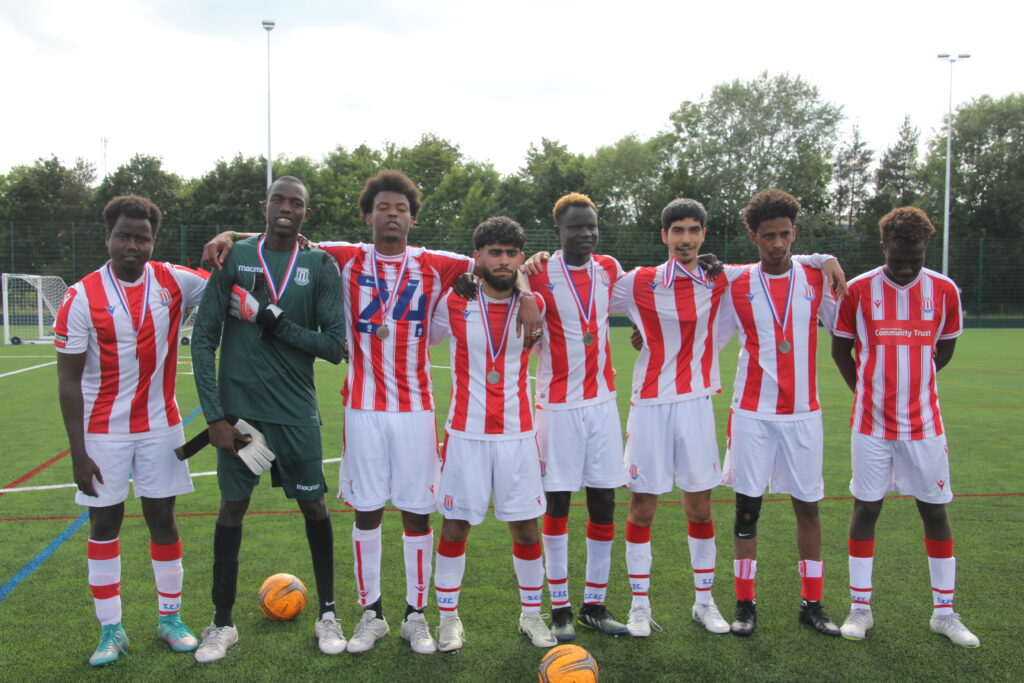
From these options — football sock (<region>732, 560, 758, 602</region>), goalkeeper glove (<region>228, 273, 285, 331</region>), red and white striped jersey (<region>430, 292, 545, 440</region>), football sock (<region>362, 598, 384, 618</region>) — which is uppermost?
goalkeeper glove (<region>228, 273, 285, 331</region>)

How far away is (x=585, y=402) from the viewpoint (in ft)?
13.3

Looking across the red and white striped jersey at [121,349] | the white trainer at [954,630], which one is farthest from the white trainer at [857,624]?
the red and white striped jersey at [121,349]

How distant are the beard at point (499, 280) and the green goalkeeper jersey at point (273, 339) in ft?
2.50

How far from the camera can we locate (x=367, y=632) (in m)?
3.83

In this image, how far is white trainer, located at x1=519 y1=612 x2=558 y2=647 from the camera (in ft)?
12.5

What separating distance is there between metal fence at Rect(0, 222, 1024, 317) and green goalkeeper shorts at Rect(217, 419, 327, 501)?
24482 mm

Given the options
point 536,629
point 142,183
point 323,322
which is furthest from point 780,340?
point 142,183

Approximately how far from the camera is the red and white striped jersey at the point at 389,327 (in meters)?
3.90

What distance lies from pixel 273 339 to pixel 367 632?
1561mm

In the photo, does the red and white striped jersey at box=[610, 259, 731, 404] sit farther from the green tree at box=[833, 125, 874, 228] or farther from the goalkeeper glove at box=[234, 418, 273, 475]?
the green tree at box=[833, 125, 874, 228]

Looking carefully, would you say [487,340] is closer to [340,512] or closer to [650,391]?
[650,391]

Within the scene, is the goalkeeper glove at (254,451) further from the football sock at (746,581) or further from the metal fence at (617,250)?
the metal fence at (617,250)

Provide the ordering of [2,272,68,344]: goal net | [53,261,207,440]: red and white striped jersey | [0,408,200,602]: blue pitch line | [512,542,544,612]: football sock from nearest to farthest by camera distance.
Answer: [53,261,207,440]: red and white striped jersey < [512,542,544,612]: football sock < [0,408,200,602]: blue pitch line < [2,272,68,344]: goal net

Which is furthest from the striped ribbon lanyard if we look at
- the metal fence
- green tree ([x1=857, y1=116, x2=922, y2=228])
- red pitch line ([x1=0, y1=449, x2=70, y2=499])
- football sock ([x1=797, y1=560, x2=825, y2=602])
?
green tree ([x1=857, y1=116, x2=922, y2=228])
